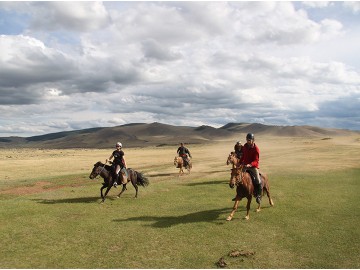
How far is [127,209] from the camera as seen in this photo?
62.5 feet

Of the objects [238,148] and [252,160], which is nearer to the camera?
[252,160]

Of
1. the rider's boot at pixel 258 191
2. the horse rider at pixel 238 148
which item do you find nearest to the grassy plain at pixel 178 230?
the rider's boot at pixel 258 191

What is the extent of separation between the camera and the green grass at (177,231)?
11.7 metres

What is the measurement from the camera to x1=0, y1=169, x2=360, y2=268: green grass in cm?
1173

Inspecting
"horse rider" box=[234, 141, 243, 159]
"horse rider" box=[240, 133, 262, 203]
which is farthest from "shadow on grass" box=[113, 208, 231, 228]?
"horse rider" box=[234, 141, 243, 159]

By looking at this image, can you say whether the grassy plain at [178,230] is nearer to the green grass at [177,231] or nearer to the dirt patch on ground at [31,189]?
the green grass at [177,231]

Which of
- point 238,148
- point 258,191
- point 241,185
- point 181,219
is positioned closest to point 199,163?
point 238,148

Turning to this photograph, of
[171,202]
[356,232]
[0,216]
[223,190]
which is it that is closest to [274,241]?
[356,232]

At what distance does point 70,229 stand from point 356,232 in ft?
39.7

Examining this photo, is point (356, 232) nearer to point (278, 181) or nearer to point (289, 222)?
point (289, 222)

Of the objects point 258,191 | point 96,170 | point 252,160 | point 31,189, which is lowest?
point 31,189

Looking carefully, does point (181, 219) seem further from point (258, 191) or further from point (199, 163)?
point (199, 163)

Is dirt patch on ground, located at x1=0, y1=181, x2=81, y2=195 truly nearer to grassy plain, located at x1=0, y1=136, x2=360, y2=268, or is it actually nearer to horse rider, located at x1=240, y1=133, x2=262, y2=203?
grassy plain, located at x1=0, y1=136, x2=360, y2=268

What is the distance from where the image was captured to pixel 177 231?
1471 cm
